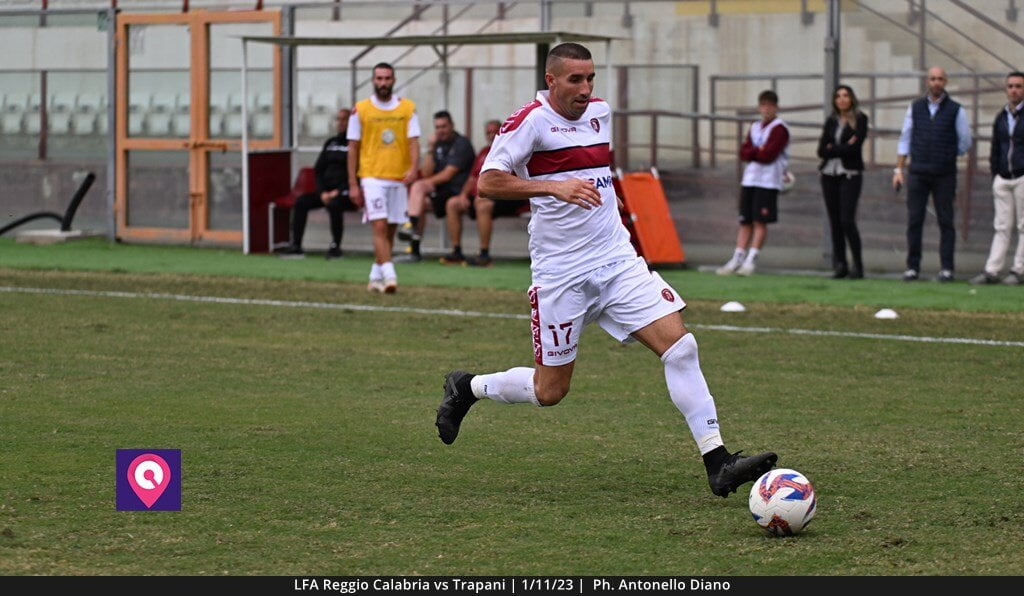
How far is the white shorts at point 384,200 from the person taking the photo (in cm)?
1594

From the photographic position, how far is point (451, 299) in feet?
51.2

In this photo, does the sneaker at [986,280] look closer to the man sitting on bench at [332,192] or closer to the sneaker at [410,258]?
the sneaker at [410,258]

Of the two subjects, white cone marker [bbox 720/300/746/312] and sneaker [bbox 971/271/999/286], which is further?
sneaker [bbox 971/271/999/286]

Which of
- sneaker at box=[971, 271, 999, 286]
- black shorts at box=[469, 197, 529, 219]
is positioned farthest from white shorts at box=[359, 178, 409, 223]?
sneaker at box=[971, 271, 999, 286]

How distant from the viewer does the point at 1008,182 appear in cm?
1672

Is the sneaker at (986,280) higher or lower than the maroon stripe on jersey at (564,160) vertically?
lower

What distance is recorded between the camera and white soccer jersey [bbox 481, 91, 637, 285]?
24.1 feet

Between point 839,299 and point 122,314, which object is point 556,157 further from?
point 839,299

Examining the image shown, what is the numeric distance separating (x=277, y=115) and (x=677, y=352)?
15.0 metres

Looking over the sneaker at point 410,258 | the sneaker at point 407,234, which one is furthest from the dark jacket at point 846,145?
the sneaker at point 410,258

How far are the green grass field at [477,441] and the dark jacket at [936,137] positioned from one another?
1998 mm

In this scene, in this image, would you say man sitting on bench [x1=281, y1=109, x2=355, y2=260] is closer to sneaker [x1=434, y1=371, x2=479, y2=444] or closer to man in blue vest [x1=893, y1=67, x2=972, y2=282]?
man in blue vest [x1=893, y1=67, x2=972, y2=282]

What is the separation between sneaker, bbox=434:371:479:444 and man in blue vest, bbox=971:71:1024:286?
1010cm
